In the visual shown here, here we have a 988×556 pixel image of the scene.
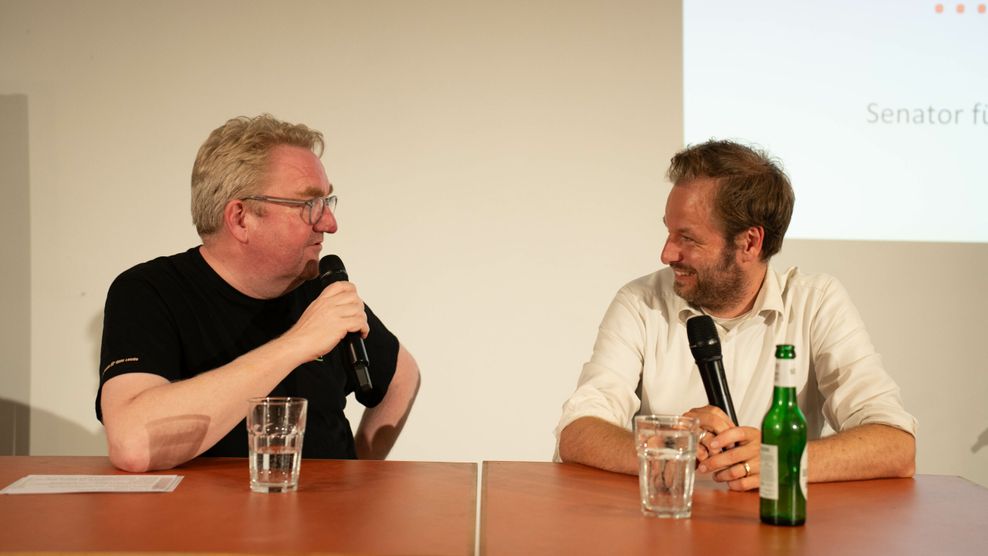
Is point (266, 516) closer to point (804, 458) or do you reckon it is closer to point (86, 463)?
point (86, 463)

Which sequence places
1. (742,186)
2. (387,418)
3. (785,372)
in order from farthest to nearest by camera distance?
(387,418), (742,186), (785,372)

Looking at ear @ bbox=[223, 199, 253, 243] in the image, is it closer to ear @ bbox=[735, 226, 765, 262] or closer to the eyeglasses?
the eyeglasses

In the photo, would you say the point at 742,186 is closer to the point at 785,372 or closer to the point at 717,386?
the point at 717,386

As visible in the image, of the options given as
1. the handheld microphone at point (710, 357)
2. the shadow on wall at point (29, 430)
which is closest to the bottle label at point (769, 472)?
the handheld microphone at point (710, 357)

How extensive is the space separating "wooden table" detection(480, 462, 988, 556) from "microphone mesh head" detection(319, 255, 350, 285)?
1.92 ft

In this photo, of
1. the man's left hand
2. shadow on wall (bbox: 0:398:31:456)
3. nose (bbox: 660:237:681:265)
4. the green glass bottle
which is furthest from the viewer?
shadow on wall (bbox: 0:398:31:456)

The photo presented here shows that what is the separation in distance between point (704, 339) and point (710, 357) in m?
0.04

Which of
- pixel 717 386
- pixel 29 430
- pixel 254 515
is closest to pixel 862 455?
pixel 717 386

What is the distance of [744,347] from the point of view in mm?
2395

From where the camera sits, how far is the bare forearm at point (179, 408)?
5.80 ft

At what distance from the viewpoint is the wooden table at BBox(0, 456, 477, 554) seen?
125 cm

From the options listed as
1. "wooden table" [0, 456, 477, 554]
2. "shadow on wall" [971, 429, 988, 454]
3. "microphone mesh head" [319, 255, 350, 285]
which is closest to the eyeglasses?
"microphone mesh head" [319, 255, 350, 285]

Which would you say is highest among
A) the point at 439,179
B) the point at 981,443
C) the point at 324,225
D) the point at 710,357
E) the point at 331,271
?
the point at 439,179

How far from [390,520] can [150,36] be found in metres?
2.85
